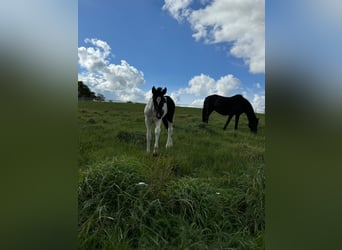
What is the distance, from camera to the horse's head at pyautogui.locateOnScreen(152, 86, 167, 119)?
488 centimetres

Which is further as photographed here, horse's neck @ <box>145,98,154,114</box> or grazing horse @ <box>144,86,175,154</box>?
horse's neck @ <box>145,98,154,114</box>

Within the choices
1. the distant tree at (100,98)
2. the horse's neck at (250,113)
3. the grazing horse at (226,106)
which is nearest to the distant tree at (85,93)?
the distant tree at (100,98)

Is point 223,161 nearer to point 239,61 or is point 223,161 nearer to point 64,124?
point 239,61

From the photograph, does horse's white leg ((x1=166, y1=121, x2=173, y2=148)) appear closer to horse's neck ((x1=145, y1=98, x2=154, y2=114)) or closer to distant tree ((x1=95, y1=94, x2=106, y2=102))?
horse's neck ((x1=145, y1=98, x2=154, y2=114))

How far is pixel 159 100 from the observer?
5.02m

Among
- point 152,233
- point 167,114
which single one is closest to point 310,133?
point 152,233

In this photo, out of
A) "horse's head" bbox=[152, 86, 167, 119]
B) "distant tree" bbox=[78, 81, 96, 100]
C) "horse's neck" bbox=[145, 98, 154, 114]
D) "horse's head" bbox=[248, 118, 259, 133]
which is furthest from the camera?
"horse's head" bbox=[248, 118, 259, 133]

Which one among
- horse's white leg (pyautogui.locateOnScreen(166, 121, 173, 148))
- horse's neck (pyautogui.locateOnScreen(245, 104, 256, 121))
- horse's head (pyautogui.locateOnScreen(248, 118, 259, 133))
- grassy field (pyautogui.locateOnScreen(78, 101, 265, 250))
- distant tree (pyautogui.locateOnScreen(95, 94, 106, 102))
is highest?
distant tree (pyautogui.locateOnScreen(95, 94, 106, 102))

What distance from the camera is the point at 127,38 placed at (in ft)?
13.3

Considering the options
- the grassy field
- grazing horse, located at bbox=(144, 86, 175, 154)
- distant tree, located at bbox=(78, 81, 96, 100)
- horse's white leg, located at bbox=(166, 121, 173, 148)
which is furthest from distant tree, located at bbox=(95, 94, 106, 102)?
horse's white leg, located at bbox=(166, 121, 173, 148)

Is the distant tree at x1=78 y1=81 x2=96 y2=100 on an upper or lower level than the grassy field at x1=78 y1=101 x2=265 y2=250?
upper

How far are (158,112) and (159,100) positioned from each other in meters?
0.22

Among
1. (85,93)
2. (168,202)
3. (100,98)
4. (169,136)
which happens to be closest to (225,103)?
(169,136)

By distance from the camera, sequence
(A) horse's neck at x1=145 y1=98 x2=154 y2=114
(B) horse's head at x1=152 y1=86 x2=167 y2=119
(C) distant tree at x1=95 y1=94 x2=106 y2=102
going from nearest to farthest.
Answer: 1. (C) distant tree at x1=95 y1=94 x2=106 y2=102
2. (B) horse's head at x1=152 y1=86 x2=167 y2=119
3. (A) horse's neck at x1=145 y1=98 x2=154 y2=114
